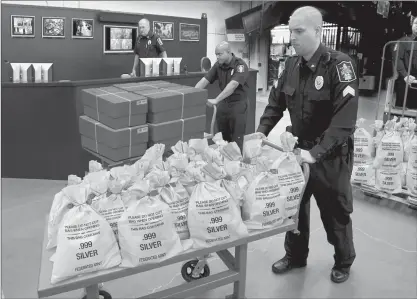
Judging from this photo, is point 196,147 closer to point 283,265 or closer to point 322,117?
point 322,117

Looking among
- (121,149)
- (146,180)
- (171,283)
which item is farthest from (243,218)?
(121,149)

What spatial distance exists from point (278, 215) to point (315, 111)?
0.80 meters

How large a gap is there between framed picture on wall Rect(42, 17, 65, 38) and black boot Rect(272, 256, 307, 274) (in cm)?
586

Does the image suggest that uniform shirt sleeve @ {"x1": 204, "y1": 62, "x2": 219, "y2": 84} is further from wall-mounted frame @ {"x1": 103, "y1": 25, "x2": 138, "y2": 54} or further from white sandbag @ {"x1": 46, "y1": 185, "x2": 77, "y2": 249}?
wall-mounted frame @ {"x1": 103, "y1": 25, "x2": 138, "y2": 54}

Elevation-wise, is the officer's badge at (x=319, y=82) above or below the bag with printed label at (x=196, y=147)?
above

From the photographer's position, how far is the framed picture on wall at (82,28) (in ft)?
24.4

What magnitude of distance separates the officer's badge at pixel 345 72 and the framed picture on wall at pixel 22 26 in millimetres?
5897

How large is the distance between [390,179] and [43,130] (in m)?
3.75

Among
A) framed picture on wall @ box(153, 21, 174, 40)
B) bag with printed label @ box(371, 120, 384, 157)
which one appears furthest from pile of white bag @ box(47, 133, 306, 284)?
framed picture on wall @ box(153, 21, 174, 40)

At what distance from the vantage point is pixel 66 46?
7.45 meters

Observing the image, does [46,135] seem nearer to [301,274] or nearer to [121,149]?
[121,149]

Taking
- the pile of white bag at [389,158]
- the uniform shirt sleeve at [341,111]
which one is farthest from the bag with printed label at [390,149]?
the uniform shirt sleeve at [341,111]

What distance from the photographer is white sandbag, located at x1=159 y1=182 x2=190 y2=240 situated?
1.88 meters

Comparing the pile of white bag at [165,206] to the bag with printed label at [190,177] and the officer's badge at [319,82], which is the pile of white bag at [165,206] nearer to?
the bag with printed label at [190,177]
